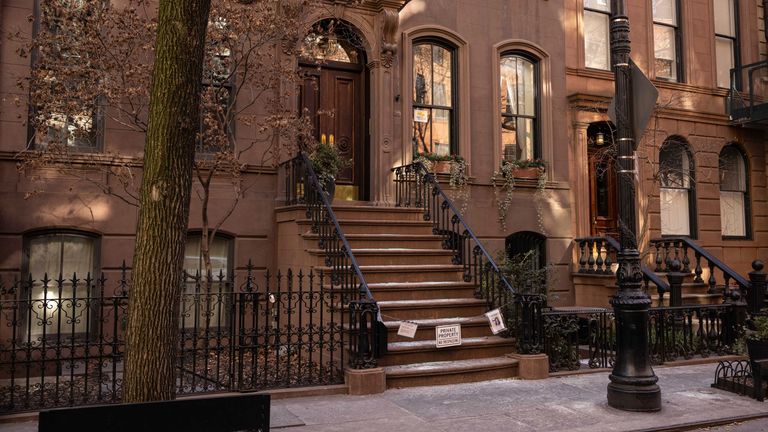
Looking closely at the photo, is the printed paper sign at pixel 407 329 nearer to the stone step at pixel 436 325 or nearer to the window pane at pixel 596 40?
the stone step at pixel 436 325

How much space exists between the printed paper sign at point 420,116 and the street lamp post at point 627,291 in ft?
19.4

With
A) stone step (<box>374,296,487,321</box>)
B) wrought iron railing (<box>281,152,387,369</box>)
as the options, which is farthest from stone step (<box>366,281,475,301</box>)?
wrought iron railing (<box>281,152,387,369</box>)

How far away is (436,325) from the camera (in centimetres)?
900

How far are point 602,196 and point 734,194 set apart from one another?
173 inches

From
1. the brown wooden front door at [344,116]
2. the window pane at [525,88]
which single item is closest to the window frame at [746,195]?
the window pane at [525,88]

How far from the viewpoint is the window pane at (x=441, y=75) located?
45.0 ft

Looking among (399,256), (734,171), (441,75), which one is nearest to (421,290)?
(399,256)

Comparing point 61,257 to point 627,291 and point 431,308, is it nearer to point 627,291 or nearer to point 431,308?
point 431,308

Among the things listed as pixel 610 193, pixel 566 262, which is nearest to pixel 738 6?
pixel 610 193

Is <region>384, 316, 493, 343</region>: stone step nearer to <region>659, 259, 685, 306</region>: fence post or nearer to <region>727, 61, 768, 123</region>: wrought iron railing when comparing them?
<region>659, 259, 685, 306</region>: fence post

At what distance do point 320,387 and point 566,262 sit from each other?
797 centimetres

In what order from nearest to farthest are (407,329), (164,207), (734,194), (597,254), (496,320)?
1. (164,207)
2. (407,329)
3. (496,320)
4. (597,254)
5. (734,194)

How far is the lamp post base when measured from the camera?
7.29 meters

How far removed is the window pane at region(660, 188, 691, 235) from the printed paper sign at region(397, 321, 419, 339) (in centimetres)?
989
